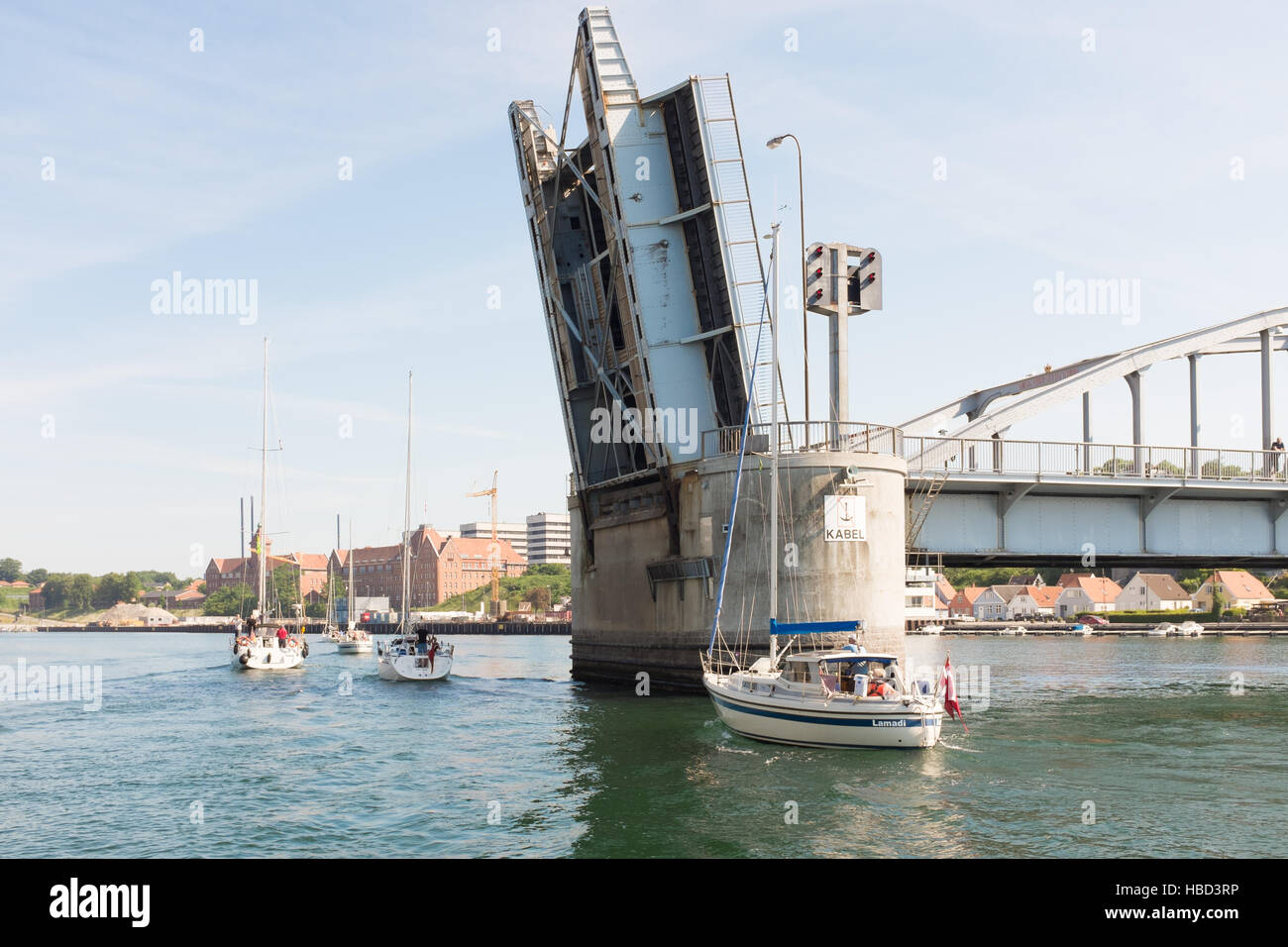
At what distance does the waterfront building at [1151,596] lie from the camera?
152875 millimetres

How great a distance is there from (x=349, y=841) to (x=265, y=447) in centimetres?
5157

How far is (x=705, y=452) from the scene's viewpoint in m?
37.2

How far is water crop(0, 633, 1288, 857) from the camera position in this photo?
16875 millimetres

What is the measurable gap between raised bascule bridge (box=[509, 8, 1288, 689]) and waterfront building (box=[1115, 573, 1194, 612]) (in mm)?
120032

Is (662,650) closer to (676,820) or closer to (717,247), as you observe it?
(717,247)

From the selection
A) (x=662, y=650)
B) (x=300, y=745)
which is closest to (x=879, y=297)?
(x=662, y=650)

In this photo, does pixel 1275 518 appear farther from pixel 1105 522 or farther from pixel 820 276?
pixel 820 276

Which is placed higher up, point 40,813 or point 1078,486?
point 1078,486

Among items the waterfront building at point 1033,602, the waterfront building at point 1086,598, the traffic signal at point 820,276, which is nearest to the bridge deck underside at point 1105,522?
the traffic signal at point 820,276

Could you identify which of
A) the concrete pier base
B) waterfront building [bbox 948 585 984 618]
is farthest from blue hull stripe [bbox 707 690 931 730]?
waterfront building [bbox 948 585 984 618]

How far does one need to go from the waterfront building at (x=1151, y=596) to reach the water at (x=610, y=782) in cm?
12227

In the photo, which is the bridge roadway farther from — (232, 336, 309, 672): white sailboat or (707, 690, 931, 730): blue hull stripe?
(232, 336, 309, 672): white sailboat

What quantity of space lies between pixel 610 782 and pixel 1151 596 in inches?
5898
